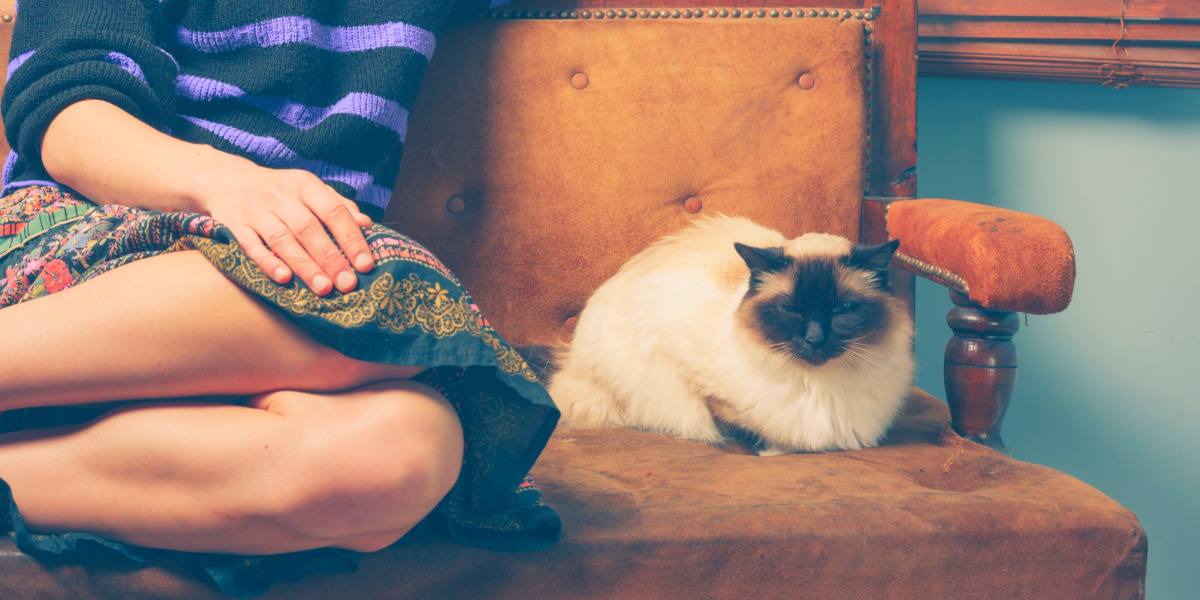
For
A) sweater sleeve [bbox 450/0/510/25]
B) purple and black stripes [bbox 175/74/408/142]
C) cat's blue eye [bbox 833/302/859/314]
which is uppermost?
sweater sleeve [bbox 450/0/510/25]

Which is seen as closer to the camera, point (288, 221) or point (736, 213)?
point (288, 221)

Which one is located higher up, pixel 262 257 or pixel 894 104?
pixel 894 104

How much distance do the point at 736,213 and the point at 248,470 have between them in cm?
93

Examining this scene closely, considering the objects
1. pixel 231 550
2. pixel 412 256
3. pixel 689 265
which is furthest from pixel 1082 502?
pixel 231 550

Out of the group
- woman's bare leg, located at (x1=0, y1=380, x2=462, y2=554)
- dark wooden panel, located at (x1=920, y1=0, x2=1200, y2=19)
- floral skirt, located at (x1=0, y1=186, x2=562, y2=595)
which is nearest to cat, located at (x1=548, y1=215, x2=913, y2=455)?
floral skirt, located at (x1=0, y1=186, x2=562, y2=595)

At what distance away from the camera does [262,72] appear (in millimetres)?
1062

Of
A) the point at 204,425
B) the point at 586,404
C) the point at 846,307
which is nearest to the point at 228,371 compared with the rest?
the point at 204,425

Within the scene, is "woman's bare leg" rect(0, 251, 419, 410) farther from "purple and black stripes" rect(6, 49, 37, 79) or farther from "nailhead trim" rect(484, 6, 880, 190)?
"nailhead trim" rect(484, 6, 880, 190)

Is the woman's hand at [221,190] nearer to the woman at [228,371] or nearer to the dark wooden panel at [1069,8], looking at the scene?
the woman at [228,371]

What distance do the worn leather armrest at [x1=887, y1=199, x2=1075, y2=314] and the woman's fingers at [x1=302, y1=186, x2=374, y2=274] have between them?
681 millimetres

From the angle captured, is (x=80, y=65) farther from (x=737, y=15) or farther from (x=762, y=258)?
(x=737, y=15)

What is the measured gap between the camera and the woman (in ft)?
2.39

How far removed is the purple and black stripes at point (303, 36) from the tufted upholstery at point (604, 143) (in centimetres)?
30

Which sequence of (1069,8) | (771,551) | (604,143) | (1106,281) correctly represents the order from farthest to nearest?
(1106,281)
(1069,8)
(604,143)
(771,551)
